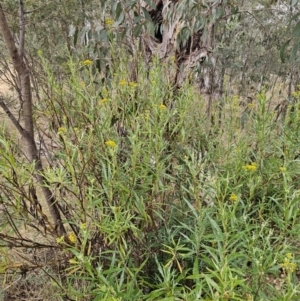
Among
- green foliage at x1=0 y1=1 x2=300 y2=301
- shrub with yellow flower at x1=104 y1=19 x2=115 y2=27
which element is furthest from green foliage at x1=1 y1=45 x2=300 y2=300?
shrub with yellow flower at x1=104 y1=19 x2=115 y2=27

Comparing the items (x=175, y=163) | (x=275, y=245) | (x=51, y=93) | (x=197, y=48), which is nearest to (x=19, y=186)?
(x=51, y=93)

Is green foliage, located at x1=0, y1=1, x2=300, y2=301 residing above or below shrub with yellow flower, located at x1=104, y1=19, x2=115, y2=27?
below

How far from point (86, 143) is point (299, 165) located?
977 millimetres

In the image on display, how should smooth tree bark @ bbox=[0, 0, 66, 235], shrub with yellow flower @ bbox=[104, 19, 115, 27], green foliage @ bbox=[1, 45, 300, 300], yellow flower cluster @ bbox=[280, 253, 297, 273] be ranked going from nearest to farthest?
1. yellow flower cluster @ bbox=[280, 253, 297, 273]
2. green foliage @ bbox=[1, 45, 300, 300]
3. smooth tree bark @ bbox=[0, 0, 66, 235]
4. shrub with yellow flower @ bbox=[104, 19, 115, 27]

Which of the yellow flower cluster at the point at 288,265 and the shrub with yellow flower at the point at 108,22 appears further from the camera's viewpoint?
the shrub with yellow flower at the point at 108,22

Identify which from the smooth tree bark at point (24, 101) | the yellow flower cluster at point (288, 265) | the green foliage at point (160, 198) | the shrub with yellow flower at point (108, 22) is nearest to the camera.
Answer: the yellow flower cluster at point (288, 265)

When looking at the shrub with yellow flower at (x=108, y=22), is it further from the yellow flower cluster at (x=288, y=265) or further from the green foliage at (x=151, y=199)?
the yellow flower cluster at (x=288, y=265)

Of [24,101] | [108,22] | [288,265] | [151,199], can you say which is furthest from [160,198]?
[108,22]

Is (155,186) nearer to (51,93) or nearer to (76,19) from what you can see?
(51,93)

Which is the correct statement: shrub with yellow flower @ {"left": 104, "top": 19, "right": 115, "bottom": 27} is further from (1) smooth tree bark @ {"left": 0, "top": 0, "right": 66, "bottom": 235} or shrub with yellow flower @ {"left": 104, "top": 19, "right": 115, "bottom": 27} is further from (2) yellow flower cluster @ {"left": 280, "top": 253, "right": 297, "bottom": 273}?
(2) yellow flower cluster @ {"left": 280, "top": 253, "right": 297, "bottom": 273}

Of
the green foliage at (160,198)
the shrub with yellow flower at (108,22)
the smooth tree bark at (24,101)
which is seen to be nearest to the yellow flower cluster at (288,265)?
the green foliage at (160,198)

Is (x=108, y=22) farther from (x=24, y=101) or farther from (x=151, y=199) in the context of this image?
(x=151, y=199)

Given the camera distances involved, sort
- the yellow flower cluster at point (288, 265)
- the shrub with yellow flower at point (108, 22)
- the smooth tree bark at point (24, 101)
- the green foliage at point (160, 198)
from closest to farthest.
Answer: the yellow flower cluster at point (288, 265) → the green foliage at point (160, 198) → the smooth tree bark at point (24, 101) → the shrub with yellow flower at point (108, 22)

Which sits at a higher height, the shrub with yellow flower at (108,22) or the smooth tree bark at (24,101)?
the shrub with yellow flower at (108,22)
